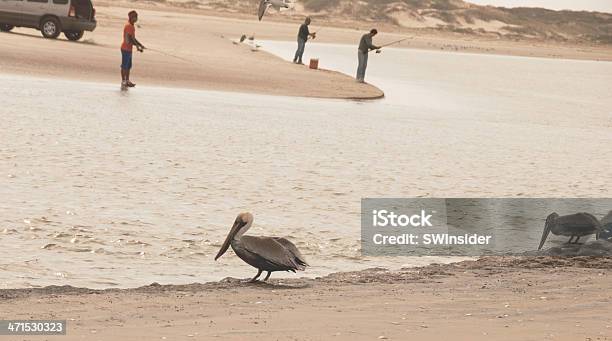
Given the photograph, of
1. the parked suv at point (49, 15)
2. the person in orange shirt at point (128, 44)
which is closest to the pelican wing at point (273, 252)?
the person in orange shirt at point (128, 44)

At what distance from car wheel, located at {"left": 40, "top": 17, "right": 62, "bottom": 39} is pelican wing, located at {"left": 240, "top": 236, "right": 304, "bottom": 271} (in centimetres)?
2771

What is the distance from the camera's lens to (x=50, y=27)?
1385 inches

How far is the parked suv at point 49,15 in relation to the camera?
34.7 metres

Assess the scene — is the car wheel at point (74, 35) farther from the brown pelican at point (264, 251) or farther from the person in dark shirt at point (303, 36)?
the brown pelican at point (264, 251)

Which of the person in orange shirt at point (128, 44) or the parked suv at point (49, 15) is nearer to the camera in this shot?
the person in orange shirt at point (128, 44)

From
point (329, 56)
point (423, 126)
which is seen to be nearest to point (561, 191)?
point (423, 126)

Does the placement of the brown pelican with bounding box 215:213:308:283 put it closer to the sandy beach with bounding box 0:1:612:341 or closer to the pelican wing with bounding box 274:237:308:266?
the pelican wing with bounding box 274:237:308:266

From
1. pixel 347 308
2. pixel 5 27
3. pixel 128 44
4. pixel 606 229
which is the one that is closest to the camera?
pixel 347 308

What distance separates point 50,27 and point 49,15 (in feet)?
1.22

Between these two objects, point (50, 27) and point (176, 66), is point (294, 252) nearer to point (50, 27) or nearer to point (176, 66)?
point (176, 66)

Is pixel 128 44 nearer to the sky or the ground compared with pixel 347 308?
nearer to the ground

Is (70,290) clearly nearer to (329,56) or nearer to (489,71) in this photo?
(329,56)

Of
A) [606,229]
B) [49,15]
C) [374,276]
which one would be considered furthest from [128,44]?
[374,276]

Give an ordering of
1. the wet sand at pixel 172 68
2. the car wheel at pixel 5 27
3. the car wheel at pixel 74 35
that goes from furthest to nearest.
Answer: the car wheel at pixel 5 27, the car wheel at pixel 74 35, the wet sand at pixel 172 68
